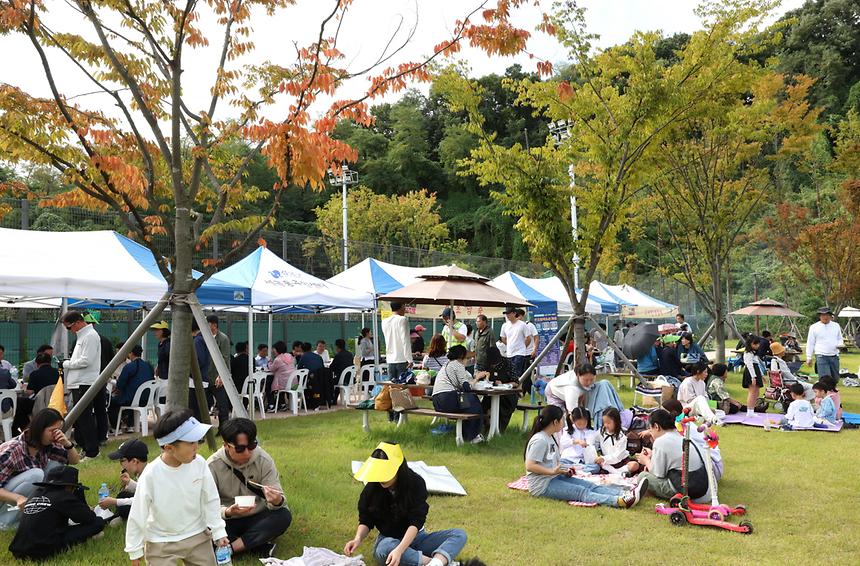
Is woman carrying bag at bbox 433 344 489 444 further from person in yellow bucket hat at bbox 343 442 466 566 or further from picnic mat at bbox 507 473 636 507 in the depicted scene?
person in yellow bucket hat at bbox 343 442 466 566

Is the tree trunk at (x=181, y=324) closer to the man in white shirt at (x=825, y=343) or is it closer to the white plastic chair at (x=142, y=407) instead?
the white plastic chair at (x=142, y=407)

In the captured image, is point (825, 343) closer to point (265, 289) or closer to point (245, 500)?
point (265, 289)

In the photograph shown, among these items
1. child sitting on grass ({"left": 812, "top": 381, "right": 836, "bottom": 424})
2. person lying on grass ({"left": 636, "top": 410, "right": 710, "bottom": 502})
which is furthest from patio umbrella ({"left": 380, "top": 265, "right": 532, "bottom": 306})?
child sitting on grass ({"left": 812, "top": 381, "right": 836, "bottom": 424})

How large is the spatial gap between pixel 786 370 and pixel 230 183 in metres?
11.3

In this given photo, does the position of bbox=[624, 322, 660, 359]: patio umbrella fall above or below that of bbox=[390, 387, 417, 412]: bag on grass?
above

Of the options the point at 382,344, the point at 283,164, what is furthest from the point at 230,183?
the point at 382,344

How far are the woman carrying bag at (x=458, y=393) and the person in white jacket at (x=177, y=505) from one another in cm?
503

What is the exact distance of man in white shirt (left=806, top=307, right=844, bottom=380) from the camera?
12.4m

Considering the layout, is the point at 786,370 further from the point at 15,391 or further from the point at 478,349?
the point at 15,391

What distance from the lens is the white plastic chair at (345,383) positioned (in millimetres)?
13102

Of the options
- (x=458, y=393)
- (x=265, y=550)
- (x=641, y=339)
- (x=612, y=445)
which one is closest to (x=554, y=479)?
(x=612, y=445)

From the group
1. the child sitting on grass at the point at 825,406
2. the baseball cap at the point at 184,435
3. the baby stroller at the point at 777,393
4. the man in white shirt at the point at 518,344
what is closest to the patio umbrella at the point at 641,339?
the man in white shirt at the point at 518,344

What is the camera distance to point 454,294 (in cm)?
987

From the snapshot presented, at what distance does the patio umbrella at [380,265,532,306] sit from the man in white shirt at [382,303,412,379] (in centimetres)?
130
